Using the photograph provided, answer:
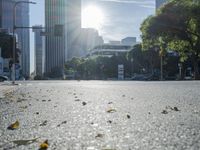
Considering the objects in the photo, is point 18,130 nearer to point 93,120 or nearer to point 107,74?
point 93,120

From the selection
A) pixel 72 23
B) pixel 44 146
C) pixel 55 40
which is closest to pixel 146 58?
pixel 55 40

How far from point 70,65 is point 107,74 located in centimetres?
2440

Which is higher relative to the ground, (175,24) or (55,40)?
(55,40)

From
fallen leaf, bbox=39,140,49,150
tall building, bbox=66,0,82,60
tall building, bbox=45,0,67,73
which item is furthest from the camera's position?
tall building, bbox=66,0,82,60

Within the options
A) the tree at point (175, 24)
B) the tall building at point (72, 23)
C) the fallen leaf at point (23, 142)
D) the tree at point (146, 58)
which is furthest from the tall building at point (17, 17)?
the fallen leaf at point (23, 142)

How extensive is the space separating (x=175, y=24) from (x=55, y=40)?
112310 mm

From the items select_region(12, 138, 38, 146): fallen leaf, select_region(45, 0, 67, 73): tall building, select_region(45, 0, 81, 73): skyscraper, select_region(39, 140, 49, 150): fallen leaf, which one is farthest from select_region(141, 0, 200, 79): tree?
select_region(45, 0, 81, 73): skyscraper

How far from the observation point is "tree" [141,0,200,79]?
49.2m

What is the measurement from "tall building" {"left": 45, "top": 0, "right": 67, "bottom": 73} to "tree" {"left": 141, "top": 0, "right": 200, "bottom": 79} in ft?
230

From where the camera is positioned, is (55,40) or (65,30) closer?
(65,30)

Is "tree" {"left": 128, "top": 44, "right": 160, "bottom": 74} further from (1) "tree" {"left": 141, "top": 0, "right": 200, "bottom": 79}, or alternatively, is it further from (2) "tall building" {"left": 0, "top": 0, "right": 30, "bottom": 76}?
(1) "tree" {"left": 141, "top": 0, "right": 200, "bottom": 79}

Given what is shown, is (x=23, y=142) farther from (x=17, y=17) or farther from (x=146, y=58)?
(x=17, y=17)

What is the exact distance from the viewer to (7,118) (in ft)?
25.4

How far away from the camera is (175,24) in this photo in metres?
50.1
